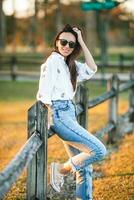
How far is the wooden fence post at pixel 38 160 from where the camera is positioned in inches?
202

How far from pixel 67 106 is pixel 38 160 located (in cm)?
62

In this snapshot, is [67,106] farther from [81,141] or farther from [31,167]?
[31,167]

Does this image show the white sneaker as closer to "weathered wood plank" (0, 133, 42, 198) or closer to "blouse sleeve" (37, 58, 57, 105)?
"weathered wood plank" (0, 133, 42, 198)

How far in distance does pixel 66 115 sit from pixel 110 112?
5029mm

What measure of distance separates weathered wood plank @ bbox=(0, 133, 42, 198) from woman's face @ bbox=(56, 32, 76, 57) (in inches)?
33.9

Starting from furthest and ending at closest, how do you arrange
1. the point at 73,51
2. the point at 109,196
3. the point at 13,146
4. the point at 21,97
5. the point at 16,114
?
the point at 21,97, the point at 16,114, the point at 13,146, the point at 109,196, the point at 73,51

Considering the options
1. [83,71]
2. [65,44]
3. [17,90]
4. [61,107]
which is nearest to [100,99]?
[83,71]

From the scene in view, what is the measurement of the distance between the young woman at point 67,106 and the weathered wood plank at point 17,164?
31 centimetres

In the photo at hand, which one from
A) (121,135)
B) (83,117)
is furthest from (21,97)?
(83,117)

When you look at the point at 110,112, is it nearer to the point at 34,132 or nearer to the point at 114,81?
the point at 114,81

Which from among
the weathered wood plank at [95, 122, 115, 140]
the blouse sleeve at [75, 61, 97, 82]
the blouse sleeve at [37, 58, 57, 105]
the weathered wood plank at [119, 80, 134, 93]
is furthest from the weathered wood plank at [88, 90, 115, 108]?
the blouse sleeve at [37, 58, 57, 105]

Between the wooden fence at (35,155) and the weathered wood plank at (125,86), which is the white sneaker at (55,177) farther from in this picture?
the weathered wood plank at (125,86)

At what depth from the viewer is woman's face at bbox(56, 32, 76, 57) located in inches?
208

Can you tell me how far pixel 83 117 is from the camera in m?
7.14
